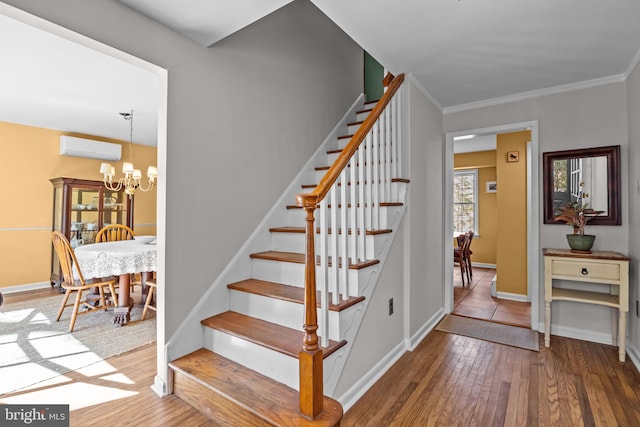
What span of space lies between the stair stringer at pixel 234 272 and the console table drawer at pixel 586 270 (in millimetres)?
2199

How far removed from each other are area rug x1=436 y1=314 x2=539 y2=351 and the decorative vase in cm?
87

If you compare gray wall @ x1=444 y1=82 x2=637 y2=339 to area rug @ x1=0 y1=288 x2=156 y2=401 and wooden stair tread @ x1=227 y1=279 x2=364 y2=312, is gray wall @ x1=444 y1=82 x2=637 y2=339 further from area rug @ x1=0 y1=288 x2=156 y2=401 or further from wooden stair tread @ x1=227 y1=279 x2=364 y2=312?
area rug @ x1=0 y1=288 x2=156 y2=401

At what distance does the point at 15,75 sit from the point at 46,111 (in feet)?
3.89

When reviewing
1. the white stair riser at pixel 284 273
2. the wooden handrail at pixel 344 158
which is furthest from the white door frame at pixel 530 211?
the white stair riser at pixel 284 273

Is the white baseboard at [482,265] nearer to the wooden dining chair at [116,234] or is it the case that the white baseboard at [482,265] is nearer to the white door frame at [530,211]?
the white door frame at [530,211]

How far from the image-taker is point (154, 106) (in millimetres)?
3912

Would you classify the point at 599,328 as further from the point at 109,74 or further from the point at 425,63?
the point at 109,74

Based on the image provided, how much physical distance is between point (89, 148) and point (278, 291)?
15.3ft

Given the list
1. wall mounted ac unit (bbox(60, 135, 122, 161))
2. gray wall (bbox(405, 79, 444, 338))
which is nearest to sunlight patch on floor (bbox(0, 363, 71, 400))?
gray wall (bbox(405, 79, 444, 338))

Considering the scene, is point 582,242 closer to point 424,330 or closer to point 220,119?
point 424,330

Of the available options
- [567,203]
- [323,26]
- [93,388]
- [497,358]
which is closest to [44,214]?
[93,388]

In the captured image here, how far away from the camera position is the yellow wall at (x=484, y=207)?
6633 millimetres

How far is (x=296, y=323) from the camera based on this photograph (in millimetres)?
1982

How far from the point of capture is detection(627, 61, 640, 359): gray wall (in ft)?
7.91
